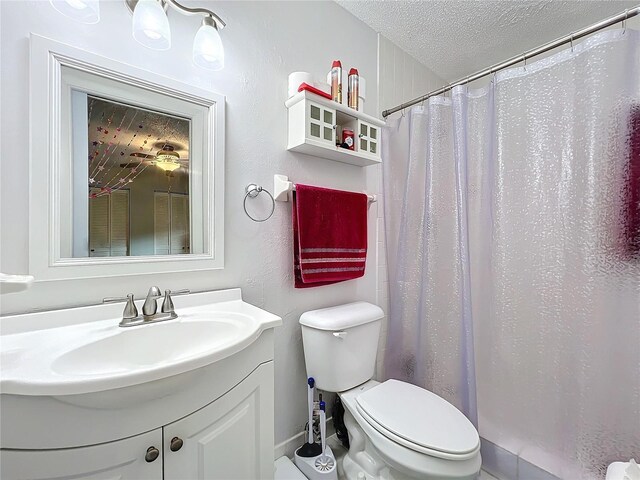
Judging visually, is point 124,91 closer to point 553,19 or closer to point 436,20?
point 436,20

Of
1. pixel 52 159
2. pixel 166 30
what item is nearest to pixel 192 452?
pixel 52 159

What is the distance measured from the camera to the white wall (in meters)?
0.80

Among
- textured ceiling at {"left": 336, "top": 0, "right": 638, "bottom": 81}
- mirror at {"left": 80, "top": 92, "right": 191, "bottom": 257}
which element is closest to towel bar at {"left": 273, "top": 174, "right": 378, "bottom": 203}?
mirror at {"left": 80, "top": 92, "right": 191, "bottom": 257}

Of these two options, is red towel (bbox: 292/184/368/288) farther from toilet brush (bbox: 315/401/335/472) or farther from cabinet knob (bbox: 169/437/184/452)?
cabinet knob (bbox: 169/437/184/452)

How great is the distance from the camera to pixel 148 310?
Result: 36.7 inches

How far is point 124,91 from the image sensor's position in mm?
969

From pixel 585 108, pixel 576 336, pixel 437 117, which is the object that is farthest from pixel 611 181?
pixel 437 117

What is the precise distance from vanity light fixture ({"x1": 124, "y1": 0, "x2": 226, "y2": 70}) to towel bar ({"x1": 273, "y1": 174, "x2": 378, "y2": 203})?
469 millimetres

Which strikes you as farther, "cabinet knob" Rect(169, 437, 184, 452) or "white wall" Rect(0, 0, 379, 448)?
"white wall" Rect(0, 0, 379, 448)

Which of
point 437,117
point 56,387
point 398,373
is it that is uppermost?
point 437,117

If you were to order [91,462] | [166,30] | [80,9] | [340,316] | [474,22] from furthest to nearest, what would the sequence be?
[474,22]
[340,316]
[166,30]
[80,9]
[91,462]

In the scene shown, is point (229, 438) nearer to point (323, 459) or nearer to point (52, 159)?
point (323, 459)

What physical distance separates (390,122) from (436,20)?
57 cm

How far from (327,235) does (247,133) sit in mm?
578
